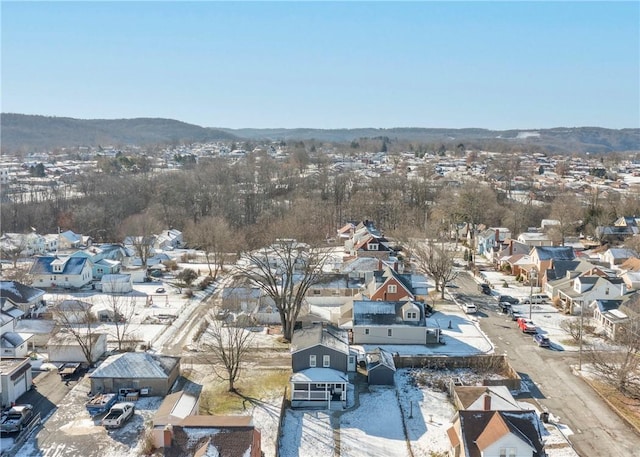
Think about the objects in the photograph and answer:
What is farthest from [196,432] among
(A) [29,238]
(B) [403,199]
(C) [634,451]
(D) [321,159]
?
(D) [321,159]

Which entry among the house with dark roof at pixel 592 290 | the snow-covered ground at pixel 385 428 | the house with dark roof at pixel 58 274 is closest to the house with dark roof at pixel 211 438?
the snow-covered ground at pixel 385 428

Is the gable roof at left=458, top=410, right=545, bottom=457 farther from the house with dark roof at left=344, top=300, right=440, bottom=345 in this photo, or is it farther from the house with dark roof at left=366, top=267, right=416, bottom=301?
the house with dark roof at left=366, top=267, right=416, bottom=301

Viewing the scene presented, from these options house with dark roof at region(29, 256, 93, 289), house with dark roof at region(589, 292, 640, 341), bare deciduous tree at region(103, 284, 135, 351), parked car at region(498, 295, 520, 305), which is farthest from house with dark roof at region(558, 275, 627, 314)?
house with dark roof at region(29, 256, 93, 289)

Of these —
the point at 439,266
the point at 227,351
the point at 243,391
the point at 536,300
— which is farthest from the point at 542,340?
the point at 227,351

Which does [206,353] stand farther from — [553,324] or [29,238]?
[29,238]

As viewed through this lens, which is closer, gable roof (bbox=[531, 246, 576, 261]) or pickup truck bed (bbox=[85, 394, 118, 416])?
pickup truck bed (bbox=[85, 394, 118, 416])

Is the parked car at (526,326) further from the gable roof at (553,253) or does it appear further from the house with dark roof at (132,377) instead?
the house with dark roof at (132,377)

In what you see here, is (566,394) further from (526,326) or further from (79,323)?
(79,323)
